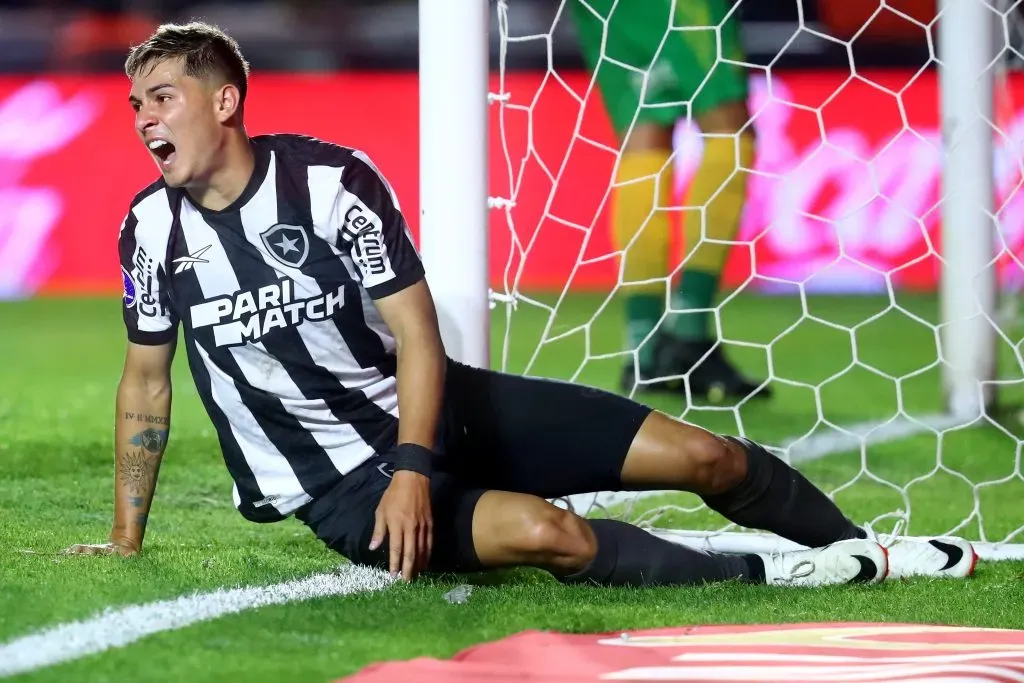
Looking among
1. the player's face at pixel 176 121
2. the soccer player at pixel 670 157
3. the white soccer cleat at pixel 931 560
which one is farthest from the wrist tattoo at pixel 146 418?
the soccer player at pixel 670 157

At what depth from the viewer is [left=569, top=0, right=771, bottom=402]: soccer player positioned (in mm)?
4258

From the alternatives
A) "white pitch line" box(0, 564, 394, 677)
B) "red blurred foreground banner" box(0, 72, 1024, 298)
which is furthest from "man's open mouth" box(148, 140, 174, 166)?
"red blurred foreground banner" box(0, 72, 1024, 298)

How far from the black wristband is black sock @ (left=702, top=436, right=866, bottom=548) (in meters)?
0.61

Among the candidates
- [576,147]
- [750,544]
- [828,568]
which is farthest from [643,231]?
[576,147]

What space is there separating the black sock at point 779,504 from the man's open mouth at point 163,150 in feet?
3.68

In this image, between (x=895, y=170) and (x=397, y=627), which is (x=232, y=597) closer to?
(x=397, y=627)

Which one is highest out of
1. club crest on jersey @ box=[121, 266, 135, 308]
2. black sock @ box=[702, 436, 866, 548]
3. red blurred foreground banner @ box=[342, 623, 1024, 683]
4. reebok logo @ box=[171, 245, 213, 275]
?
reebok logo @ box=[171, 245, 213, 275]

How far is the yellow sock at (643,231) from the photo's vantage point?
175 inches

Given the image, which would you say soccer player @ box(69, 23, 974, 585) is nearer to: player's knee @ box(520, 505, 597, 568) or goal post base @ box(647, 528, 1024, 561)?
player's knee @ box(520, 505, 597, 568)

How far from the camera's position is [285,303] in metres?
2.52

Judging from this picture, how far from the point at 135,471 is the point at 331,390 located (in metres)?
0.38

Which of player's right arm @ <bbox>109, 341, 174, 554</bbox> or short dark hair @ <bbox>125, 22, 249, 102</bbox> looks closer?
short dark hair @ <bbox>125, 22, 249, 102</bbox>

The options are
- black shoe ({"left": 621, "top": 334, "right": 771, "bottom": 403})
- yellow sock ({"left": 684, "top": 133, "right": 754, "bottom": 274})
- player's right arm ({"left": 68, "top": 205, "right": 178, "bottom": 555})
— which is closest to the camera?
player's right arm ({"left": 68, "top": 205, "right": 178, "bottom": 555})

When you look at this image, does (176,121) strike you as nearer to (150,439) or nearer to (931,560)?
(150,439)
